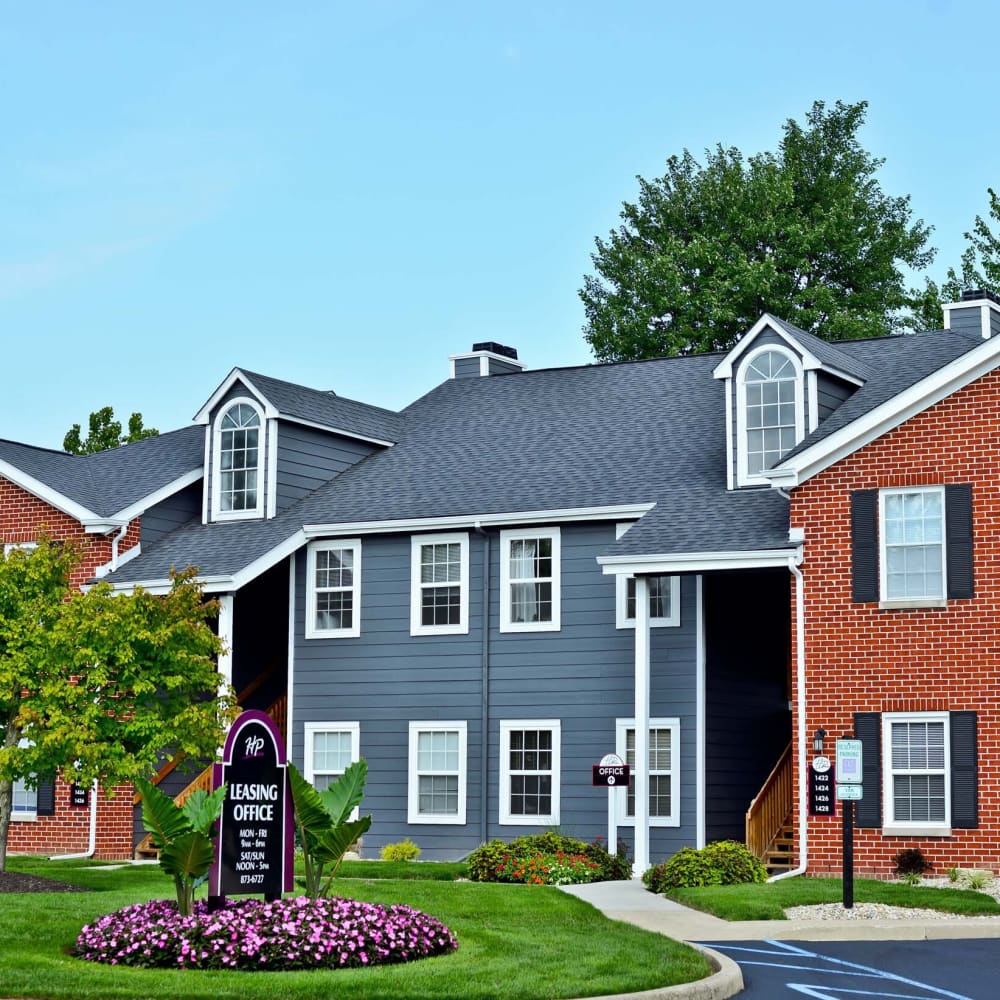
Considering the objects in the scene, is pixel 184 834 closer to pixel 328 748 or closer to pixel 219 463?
pixel 328 748

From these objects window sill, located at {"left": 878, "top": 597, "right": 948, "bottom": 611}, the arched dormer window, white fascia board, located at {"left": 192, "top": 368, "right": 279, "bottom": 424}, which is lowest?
window sill, located at {"left": 878, "top": 597, "right": 948, "bottom": 611}

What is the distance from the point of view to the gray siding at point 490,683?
89.7 ft

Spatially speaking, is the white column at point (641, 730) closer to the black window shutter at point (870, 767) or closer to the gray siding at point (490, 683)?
the gray siding at point (490, 683)

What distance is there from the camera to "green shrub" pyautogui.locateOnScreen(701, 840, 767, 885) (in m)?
23.2

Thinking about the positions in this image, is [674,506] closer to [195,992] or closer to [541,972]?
[541,972]

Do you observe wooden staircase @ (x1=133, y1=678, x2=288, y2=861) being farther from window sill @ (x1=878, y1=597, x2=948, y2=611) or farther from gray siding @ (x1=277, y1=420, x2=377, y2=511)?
window sill @ (x1=878, y1=597, x2=948, y2=611)

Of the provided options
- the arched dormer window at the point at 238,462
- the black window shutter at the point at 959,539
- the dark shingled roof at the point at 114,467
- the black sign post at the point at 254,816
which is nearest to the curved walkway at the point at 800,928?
the black sign post at the point at 254,816

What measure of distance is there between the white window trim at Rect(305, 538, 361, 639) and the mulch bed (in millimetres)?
8646

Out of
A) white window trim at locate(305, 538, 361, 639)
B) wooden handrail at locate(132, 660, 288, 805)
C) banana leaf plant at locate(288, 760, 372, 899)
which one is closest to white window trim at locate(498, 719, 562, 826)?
white window trim at locate(305, 538, 361, 639)

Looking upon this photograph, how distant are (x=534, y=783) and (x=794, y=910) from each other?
8.67 metres

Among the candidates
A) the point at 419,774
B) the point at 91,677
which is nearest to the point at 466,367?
the point at 419,774

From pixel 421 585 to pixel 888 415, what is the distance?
9038mm

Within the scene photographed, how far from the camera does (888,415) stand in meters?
24.6

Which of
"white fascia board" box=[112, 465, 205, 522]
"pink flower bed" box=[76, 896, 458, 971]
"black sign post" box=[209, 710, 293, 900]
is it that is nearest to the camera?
"pink flower bed" box=[76, 896, 458, 971]
